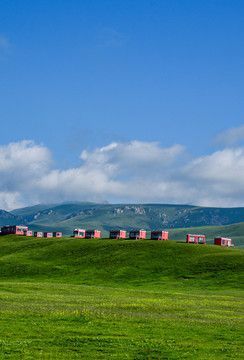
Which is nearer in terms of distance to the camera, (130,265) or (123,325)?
(123,325)

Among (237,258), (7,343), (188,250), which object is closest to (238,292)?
(237,258)

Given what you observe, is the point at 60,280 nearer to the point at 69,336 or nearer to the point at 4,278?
the point at 4,278

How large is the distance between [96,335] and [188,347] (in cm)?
851

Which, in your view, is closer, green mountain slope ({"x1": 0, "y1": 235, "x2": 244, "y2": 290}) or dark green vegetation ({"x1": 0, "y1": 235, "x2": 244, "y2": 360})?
dark green vegetation ({"x1": 0, "y1": 235, "x2": 244, "y2": 360})

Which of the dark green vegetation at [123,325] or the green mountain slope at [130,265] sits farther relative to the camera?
the green mountain slope at [130,265]

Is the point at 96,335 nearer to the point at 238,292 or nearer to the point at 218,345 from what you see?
the point at 218,345

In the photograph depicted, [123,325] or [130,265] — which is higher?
[123,325]

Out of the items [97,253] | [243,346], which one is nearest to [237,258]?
[97,253]

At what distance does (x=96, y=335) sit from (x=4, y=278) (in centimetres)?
10981

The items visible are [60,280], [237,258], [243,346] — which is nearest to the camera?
[243,346]

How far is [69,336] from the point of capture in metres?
38.8

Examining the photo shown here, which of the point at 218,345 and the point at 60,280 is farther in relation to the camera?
the point at 60,280

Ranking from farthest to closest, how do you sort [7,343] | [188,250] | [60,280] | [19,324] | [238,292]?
[188,250] → [60,280] → [238,292] → [19,324] → [7,343]

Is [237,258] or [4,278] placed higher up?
[237,258]
